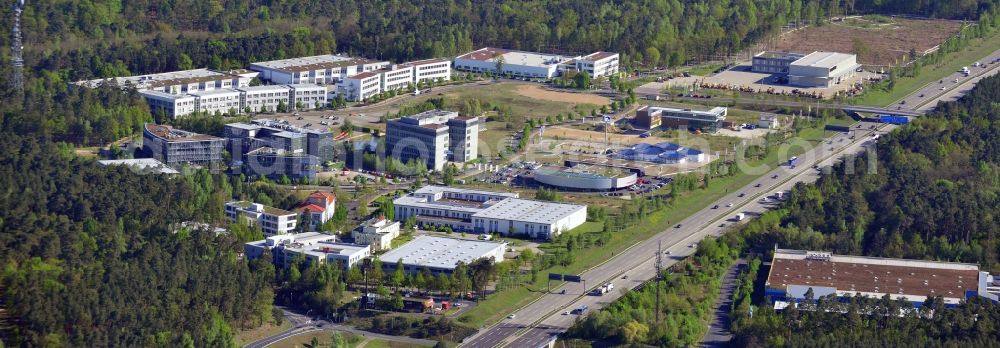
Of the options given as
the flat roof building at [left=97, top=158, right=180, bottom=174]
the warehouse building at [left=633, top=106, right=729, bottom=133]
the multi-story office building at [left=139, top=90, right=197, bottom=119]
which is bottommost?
the flat roof building at [left=97, top=158, right=180, bottom=174]

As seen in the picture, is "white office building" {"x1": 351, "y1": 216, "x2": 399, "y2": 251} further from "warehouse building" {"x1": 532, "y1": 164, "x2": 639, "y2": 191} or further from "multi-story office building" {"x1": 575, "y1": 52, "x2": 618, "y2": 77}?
"multi-story office building" {"x1": 575, "y1": 52, "x2": 618, "y2": 77}

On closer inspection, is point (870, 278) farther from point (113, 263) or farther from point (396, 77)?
point (396, 77)

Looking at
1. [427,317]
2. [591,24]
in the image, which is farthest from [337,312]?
[591,24]

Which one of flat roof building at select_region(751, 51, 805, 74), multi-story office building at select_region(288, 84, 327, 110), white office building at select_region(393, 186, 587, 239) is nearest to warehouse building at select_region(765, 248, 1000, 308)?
white office building at select_region(393, 186, 587, 239)

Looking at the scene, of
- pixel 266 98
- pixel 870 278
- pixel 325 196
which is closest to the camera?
pixel 870 278

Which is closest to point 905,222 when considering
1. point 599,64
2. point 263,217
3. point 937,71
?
point 263,217

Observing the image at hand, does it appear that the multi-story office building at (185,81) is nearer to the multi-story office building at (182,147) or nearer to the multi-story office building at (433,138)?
the multi-story office building at (182,147)

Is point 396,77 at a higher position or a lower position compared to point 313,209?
higher
